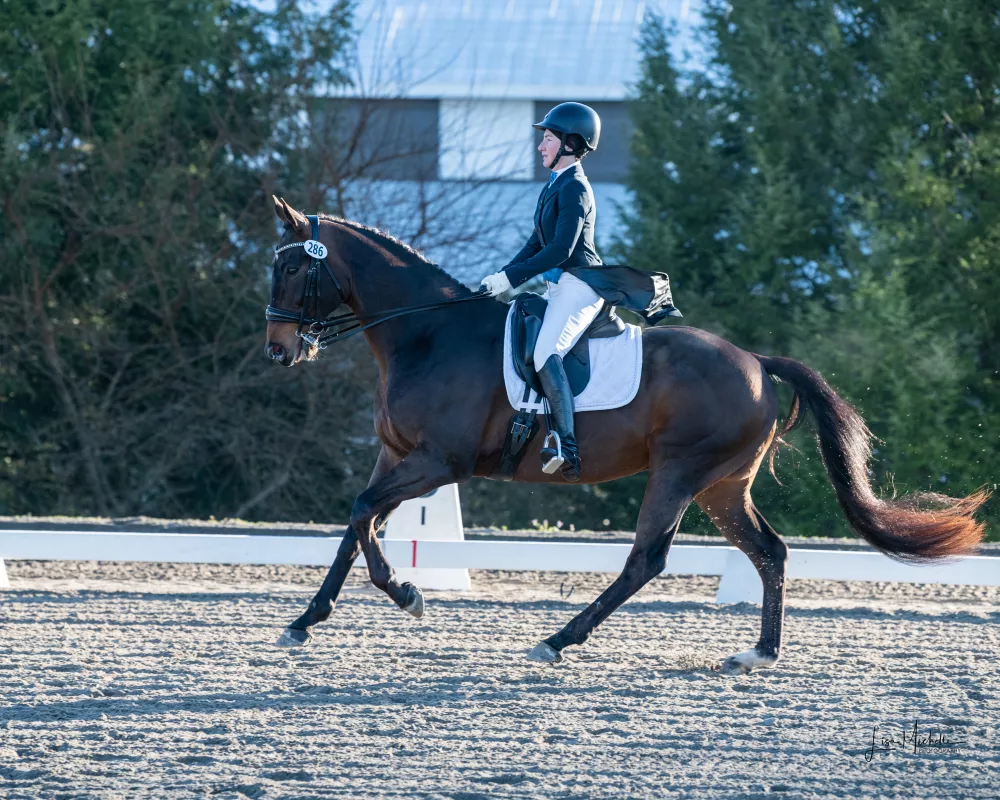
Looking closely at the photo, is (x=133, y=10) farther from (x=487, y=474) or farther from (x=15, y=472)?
(x=487, y=474)

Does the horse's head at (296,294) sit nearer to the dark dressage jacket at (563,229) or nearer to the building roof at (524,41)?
the dark dressage jacket at (563,229)

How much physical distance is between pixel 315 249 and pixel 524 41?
16.9 metres

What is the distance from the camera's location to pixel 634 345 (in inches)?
220

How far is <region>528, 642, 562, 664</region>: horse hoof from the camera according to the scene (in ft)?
17.5

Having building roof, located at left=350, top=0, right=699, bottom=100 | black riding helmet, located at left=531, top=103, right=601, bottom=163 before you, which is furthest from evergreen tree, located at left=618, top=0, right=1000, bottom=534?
black riding helmet, located at left=531, top=103, right=601, bottom=163

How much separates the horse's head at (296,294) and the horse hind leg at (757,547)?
1892 mm

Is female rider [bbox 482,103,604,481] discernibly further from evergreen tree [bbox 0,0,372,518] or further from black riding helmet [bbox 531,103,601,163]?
evergreen tree [bbox 0,0,372,518]

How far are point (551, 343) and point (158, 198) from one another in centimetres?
994

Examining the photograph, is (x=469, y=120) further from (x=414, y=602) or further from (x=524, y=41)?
(x=414, y=602)

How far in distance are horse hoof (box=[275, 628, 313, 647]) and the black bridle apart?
122 cm

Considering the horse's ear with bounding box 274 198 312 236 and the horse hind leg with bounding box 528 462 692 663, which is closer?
the horse hind leg with bounding box 528 462 692 663

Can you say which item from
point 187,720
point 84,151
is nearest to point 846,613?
point 187,720

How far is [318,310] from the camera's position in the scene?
18.2 feet

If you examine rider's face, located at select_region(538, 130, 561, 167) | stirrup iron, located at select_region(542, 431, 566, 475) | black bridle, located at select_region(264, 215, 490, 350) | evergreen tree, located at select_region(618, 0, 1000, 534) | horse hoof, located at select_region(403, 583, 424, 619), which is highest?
evergreen tree, located at select_region(618, 0, 1000, 534)
